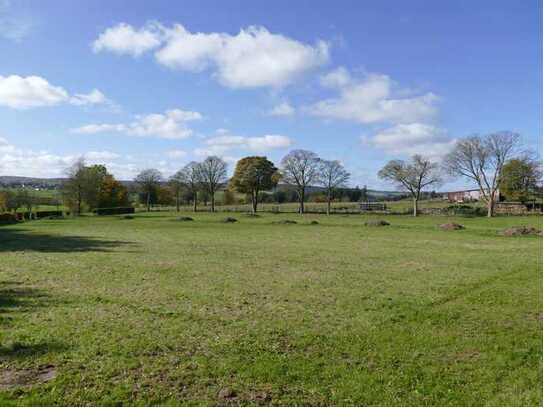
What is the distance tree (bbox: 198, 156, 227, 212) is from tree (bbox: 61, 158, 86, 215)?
24057 millimetres

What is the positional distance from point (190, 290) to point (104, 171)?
277ft

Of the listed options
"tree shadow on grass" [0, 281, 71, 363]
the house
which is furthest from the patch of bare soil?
the house

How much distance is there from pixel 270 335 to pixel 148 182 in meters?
97.4

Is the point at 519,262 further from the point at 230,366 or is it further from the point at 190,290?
the point at 230,366

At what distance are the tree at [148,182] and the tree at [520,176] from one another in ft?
238

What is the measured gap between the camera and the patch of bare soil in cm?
626

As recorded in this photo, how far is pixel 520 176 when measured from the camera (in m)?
66.2

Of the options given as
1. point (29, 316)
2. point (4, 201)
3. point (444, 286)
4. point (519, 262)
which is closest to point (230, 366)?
point (29, 316)

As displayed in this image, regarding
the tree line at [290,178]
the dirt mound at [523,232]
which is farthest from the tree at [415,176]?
the dirt mound at [523,232]

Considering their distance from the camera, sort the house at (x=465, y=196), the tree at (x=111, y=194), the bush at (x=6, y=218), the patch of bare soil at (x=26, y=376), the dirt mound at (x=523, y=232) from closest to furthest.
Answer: the patch of bare soil at (x=26, y=376) < the dirt mound at (x=523, y=232) < the bush at (x=6, y=218) < the tree at (x=111, y=194) < the house at (x=465, y=196)

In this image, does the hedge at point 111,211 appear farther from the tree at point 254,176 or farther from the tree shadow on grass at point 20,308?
the tree shadow on grass at point 20,308

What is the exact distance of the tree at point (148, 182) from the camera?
101438mm

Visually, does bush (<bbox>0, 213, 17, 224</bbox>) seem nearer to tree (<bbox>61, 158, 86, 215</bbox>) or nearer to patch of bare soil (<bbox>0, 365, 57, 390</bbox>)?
tree (<bbox>61, 158, 86, 215</bbox>)

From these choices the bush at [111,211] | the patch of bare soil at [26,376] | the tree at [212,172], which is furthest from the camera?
the tree at [212,172]
